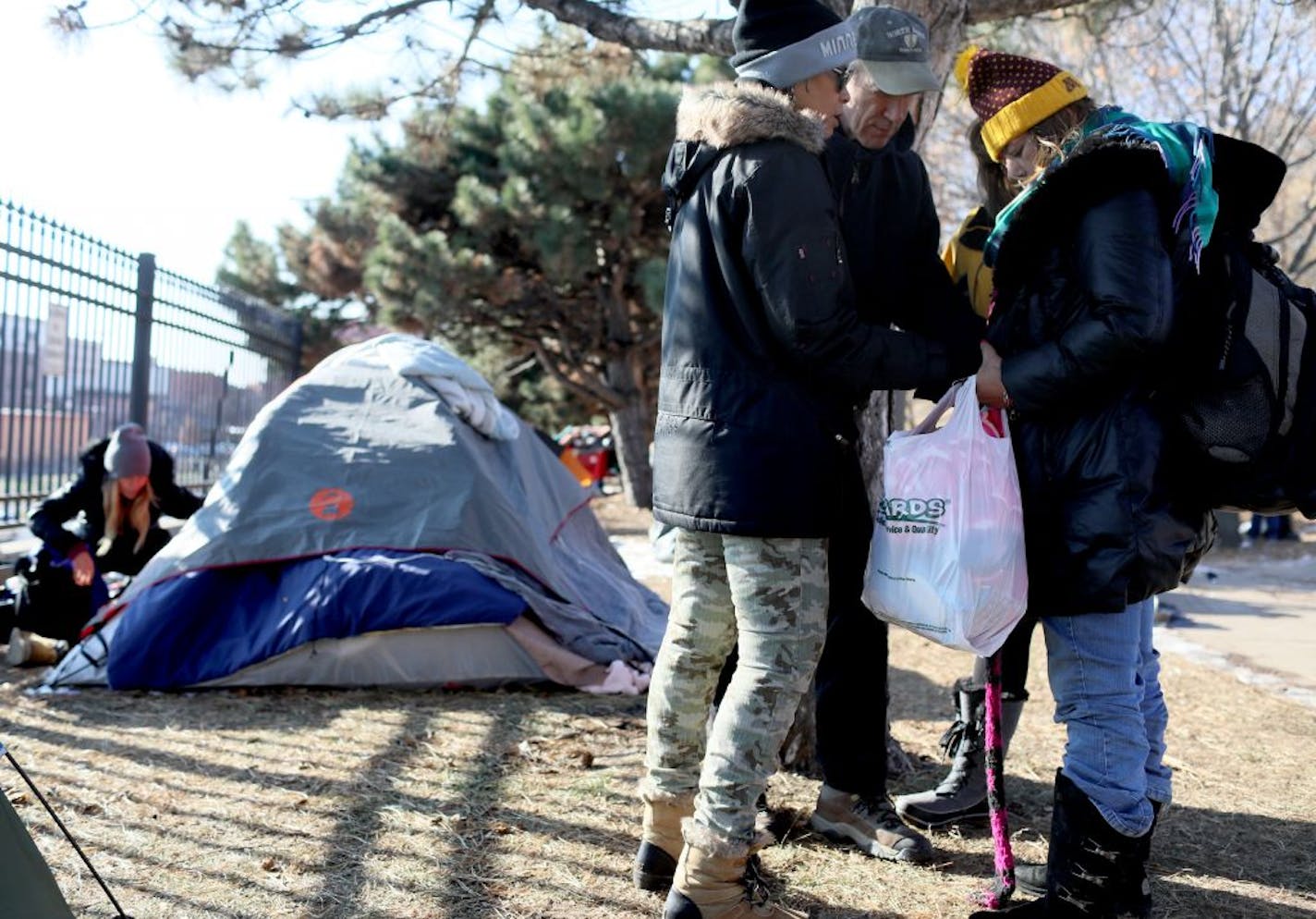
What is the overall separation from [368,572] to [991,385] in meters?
3.06

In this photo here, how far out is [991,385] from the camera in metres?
Result: 2.52

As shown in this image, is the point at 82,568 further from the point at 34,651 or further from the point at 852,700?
the point at 852,700

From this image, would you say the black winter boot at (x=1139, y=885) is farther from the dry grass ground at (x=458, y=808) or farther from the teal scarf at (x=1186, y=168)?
the teal scarf at (x=1186, y=168)

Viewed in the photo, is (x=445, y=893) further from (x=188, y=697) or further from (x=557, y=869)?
(x=188, y=697)

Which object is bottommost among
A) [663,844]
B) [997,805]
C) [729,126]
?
[663,844]

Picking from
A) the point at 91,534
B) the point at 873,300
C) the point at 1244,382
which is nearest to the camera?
the point at 1244,382

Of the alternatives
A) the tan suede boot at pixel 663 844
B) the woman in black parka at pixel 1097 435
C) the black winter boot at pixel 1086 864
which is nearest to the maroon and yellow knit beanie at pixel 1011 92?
the woman in black parka at pixel 1097 435

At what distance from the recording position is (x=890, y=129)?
9.24 feet

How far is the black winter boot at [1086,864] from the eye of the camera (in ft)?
8.05

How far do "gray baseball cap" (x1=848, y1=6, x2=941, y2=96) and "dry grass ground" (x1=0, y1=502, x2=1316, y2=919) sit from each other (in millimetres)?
1586

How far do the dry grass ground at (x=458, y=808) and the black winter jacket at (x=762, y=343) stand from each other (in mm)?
951

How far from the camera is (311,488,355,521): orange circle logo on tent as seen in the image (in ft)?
16.7

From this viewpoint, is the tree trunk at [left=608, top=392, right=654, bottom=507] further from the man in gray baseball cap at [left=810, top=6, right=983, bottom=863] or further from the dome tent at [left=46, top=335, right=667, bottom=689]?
the man in gray baseball cap at [left=810, top=6, right=983, bottom=863]

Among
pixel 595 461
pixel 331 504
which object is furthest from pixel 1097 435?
pixel 595 461
